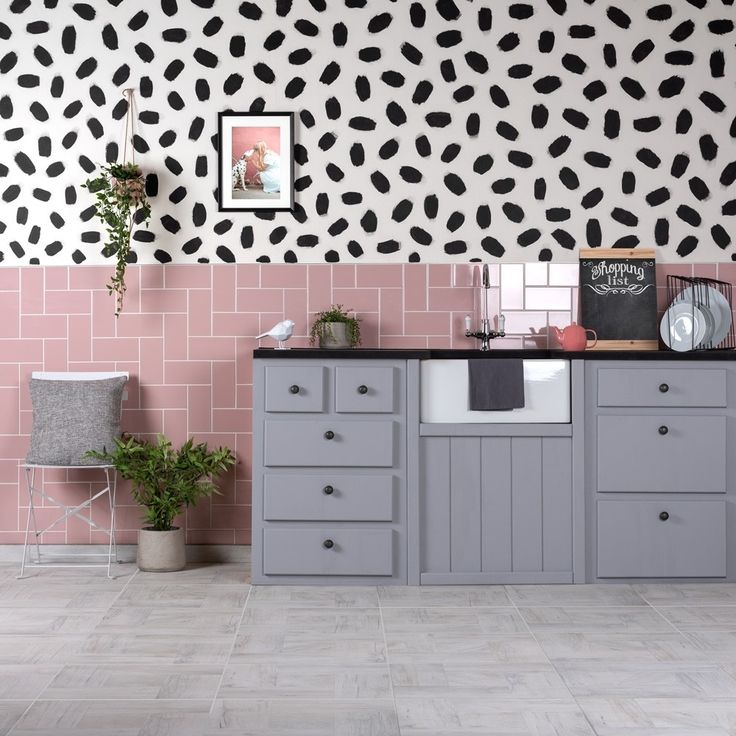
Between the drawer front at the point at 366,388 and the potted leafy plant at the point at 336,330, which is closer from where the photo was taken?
the drawer front at the point at 366,388

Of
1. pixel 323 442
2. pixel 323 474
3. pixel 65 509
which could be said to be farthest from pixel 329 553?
pixel 65 509

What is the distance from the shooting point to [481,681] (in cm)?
279

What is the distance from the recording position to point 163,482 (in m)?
4.29

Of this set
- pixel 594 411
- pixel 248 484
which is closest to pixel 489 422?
pixel 594 411

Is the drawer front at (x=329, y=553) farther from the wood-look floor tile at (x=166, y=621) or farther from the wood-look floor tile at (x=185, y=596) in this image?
the wood-look floor tile at (x=166, y=621)

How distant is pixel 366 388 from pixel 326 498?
51cm

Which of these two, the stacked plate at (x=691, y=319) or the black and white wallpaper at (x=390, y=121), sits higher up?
the black and white wallpaper at (x=390, y=121)

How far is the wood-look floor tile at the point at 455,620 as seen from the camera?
3.32m

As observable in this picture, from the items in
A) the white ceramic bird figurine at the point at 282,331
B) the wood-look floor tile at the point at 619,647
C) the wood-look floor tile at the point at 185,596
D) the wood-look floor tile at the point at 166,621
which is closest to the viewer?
the wood-look floor tile at the point at 619,647

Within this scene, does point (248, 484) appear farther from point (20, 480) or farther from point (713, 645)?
point (713, 645)

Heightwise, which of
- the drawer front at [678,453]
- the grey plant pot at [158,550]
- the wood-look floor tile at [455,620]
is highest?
the drawer front at [678,453]

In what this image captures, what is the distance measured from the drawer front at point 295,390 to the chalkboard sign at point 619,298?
4.75ft

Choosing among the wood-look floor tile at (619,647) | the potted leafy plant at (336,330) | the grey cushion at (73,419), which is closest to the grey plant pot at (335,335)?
the potted leafy plant at (336,330)

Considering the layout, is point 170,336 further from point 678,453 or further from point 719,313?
point 719,313
